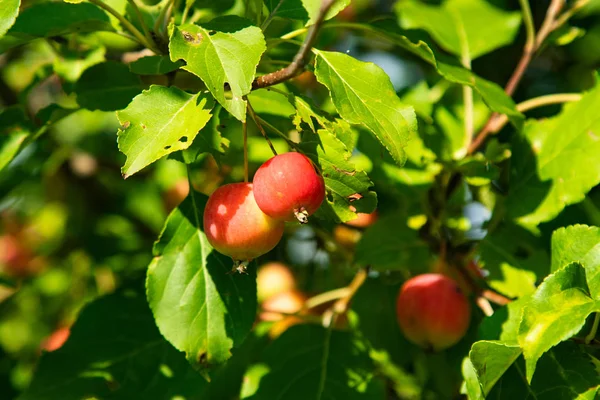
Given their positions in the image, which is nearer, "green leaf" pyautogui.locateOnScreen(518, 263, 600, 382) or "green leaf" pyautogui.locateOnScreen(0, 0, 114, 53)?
"green leaf" pyautogui.locateOnScreen(518, 263, 600, 382)

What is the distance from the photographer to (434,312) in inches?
55.8

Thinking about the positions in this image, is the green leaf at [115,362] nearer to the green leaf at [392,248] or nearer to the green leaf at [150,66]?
the green leaf at [392,248]

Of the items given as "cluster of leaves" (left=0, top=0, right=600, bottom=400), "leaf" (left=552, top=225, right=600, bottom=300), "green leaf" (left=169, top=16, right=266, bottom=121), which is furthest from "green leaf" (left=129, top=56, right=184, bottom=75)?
"leaf" (left=552, top=225, right=600, bottom=300)

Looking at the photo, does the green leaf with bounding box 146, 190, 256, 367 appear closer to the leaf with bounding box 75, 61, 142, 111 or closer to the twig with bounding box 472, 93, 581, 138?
the leaf with bounding box 75, 61, 142, 111

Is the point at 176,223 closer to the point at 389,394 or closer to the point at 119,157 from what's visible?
the point at 389,394

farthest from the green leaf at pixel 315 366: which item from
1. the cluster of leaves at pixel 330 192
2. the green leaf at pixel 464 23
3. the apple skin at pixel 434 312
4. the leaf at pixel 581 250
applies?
the green leaf at pixel 464 23

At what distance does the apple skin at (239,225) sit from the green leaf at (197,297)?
152 mm

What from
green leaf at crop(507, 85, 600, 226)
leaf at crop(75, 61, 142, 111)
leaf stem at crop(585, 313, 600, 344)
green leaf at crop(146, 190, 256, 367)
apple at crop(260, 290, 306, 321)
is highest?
leaf at crop(75, 61, 142, 111)

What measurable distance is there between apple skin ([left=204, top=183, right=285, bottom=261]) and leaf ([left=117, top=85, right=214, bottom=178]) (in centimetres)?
12

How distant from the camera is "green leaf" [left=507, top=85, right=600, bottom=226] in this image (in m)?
1.35

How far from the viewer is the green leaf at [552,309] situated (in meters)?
1.05

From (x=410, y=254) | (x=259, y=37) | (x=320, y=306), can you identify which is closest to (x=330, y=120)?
(x=259, y=37)

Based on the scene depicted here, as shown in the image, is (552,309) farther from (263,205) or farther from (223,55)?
(223,55)

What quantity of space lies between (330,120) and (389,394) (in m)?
1.13
